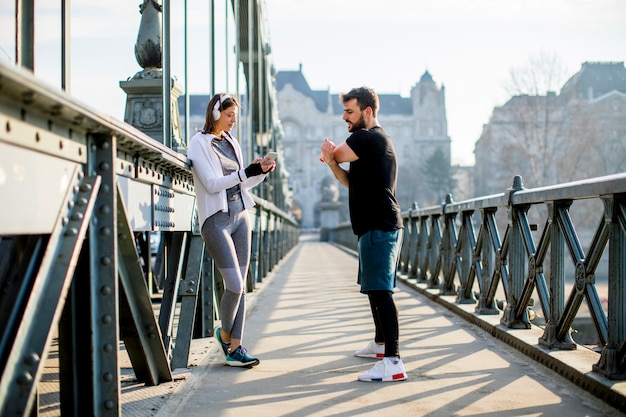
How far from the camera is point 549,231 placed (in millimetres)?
4621

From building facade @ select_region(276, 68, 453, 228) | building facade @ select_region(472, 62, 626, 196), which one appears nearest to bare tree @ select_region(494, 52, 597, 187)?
building facade @ select_region(472, 62, 626, 196)

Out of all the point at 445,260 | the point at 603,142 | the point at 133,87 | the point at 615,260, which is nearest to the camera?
the point at 615,260

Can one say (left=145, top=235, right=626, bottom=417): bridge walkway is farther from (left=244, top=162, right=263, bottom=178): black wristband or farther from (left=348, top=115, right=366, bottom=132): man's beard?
(left=348, top=115, right=366, bottom=132): man's beard

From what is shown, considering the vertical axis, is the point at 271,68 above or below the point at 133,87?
above

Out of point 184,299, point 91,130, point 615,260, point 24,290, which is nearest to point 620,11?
point 615,260

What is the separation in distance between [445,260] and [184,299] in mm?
4319

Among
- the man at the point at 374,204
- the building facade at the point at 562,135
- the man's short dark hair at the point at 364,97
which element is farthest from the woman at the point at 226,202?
the building facade at the point at 562,135

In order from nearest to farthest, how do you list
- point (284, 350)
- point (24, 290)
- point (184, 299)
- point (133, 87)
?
point (24, 290), point (184, 299), point (284, 350), point (133, 87)

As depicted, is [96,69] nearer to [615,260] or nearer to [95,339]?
[95,339]

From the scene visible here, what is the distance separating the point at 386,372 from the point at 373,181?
944mm

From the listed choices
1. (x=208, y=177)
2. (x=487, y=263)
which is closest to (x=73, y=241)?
(x=208, y=177)

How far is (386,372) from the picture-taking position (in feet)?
13.0

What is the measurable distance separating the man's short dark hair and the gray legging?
2.67 feet

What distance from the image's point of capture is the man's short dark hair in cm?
421
